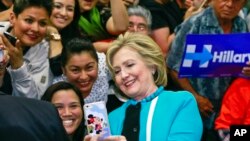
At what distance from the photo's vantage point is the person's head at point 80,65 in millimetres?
4531

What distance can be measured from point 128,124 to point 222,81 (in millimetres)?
1382

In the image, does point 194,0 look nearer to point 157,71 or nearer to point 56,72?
point 56,72

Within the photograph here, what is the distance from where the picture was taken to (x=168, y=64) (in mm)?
5027

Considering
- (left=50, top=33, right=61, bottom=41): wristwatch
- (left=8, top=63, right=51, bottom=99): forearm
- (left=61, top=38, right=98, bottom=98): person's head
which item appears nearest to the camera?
(left=8, top=63, right=51, bottom=99): forearm

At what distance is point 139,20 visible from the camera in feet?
17.0

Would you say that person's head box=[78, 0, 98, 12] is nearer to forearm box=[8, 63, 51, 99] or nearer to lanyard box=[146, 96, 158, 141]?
forearm box=[8, 63, 51, 99]

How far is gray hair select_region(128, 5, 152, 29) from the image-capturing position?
17.0 feet

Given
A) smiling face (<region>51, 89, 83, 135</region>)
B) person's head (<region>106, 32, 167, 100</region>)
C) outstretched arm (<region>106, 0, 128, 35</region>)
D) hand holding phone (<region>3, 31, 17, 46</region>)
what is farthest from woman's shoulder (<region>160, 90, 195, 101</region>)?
outstretched arm (<region>106, 0, 128, 35</region>)

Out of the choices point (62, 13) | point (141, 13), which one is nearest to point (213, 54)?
point (141, 13)

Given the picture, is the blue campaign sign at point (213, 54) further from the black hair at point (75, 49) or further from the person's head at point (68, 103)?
the person's head at point (68, 103)

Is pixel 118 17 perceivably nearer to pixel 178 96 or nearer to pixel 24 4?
pixel 24 4

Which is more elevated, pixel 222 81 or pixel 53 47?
pixel 53 47

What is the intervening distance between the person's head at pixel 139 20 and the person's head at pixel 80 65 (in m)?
0.68

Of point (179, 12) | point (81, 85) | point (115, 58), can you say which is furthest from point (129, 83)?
point (179, 12)
